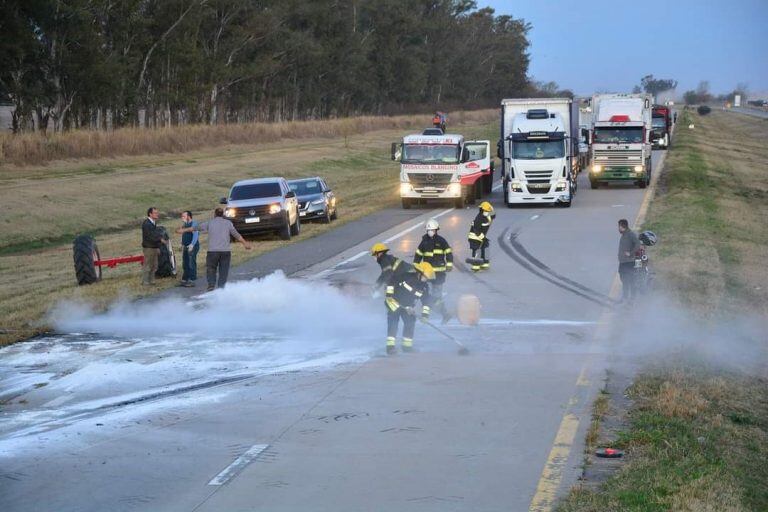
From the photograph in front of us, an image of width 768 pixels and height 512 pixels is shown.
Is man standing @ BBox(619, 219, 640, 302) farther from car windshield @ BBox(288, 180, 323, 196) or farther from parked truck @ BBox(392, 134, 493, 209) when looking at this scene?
parked truck @ BBox(392, 134, 493, 209)

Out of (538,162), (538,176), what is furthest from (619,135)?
(538,162)

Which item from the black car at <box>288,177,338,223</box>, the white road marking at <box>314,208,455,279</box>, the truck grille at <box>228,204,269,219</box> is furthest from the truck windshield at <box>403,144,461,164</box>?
the truck grille at <box>228,204,269,219</box>

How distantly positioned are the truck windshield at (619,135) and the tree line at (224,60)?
29.5m

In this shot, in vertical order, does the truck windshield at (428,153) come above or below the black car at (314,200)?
above

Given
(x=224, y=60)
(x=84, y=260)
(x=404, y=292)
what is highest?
(x=224, y=60)

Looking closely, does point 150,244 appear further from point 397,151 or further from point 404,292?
point 397,151

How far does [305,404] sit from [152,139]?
53577 millimetres

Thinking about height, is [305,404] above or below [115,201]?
above

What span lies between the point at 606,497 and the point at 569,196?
102 ft

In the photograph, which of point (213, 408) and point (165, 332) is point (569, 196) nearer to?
point (165, 332)

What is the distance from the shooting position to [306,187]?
3703cm

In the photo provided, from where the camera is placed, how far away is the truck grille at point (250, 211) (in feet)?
102

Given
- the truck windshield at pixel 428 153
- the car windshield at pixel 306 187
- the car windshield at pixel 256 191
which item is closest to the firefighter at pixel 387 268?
the car windshield at pixel 256 191

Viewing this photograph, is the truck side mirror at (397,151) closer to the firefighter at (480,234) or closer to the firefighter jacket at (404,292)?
the firefighter at (480,234)
